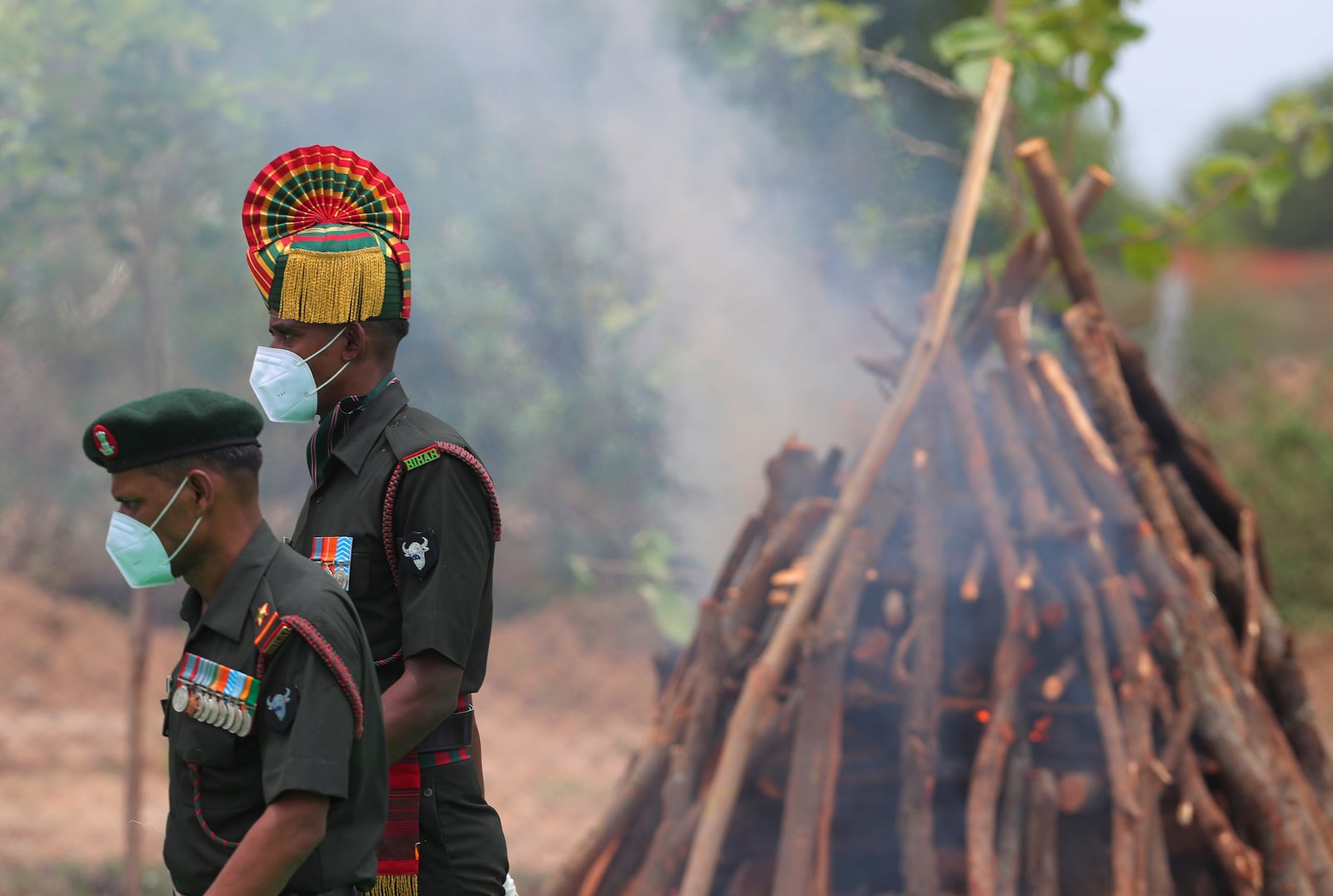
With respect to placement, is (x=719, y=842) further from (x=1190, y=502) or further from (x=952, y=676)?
(x=1190, y=502)

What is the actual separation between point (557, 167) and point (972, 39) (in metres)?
2.45

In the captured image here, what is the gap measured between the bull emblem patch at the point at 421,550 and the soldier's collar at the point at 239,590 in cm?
28

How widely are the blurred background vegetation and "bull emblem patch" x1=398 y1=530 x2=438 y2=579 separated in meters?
3.60

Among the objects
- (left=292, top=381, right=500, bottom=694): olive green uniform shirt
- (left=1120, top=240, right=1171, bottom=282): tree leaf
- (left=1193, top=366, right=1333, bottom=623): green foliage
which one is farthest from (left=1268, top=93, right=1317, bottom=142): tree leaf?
(left=1193, top=366, right=1333, bottom=623): green foliage

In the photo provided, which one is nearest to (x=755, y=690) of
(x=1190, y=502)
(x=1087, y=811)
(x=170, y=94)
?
(x=1087, y=811)

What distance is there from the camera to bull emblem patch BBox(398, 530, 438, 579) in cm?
217

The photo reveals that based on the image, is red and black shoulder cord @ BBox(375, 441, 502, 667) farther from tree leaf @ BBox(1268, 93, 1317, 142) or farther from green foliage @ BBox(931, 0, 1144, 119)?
tree leaf @ BBox(1268, 93, 1317, 142)

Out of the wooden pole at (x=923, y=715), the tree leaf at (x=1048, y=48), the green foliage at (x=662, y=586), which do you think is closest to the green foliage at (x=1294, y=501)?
the green foliage at (x=662, y=586)

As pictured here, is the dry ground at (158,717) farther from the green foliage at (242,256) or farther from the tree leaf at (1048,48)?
the tree leaf at (1048,48)

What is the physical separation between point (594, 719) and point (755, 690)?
20.2 feet

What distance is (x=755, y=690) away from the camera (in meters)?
3.96

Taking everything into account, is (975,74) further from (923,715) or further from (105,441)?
(105,441)

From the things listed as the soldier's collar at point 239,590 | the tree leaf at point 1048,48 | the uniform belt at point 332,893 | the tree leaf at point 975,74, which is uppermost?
the tree leaf at point 1048,48

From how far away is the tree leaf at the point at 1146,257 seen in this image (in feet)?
19.7
